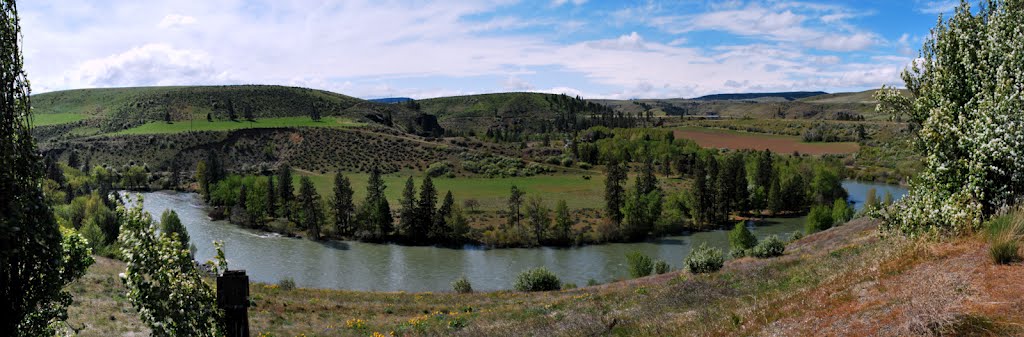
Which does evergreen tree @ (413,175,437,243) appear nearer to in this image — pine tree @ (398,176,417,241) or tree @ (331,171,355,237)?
pine tree @ (398,176,417,241)

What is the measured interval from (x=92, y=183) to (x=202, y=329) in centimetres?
11993

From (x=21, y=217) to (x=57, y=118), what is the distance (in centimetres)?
22671

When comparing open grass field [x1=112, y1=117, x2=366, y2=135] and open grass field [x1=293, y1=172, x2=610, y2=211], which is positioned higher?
open grass field [x1=112, y1=117, x2=366, y2=135]

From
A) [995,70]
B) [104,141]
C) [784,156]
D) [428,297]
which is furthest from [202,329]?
[104,141]

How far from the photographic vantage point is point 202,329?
6.44 m

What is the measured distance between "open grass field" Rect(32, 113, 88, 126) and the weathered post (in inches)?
8392

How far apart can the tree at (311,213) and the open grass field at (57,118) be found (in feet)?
478

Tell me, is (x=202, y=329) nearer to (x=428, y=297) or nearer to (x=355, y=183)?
(x=428, y=297)

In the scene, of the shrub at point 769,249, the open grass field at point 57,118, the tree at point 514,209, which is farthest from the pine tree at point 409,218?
the open grass field at point 57,118

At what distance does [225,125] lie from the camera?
158 metres

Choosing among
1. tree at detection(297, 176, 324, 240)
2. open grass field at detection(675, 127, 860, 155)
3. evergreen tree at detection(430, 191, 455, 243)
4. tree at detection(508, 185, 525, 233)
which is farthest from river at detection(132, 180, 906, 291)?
open grass field at detection(675, 127, 860, 155)

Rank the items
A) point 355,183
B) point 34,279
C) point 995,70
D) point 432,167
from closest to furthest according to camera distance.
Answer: point 34,279
point 995,70
point 355,183
point 432,167

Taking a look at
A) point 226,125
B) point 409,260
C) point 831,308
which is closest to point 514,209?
point 409,260

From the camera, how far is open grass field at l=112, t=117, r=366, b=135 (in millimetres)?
150875
